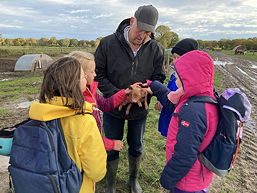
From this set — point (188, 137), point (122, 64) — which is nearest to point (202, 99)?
point (188, 137)

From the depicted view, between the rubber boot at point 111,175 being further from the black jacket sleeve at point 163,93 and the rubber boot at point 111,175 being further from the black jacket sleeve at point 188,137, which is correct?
the black jacket sleeve at point 188,137

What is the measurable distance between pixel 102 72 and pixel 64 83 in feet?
3.49

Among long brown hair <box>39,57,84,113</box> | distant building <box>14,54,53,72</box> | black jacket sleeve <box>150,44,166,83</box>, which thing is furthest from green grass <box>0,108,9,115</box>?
distant building <box>14,54,53,72</box>

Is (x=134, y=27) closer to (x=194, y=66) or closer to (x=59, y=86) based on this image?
A: (x=194, y=66)

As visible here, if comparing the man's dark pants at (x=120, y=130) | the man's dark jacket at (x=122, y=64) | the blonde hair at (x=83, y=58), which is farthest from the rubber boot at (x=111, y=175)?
the blonde hair at (x=83, y=58)

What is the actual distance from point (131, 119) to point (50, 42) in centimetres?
6151

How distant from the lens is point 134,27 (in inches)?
91.1

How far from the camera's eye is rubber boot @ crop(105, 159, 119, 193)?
2.78 m

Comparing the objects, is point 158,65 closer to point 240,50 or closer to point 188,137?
point 188,137

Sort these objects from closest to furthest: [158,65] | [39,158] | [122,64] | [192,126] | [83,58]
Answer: [39,158] → [192,126] → [83,58] → [122,64] → [158,65]

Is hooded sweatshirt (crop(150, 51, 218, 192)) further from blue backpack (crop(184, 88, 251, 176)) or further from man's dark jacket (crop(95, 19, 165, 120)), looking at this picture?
man's dark jacket (crop(95, 19, 165, 120))

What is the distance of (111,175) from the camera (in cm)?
280

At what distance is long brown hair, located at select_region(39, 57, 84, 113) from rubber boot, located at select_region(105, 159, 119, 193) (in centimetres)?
151

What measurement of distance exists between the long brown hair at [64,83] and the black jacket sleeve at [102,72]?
96cm
